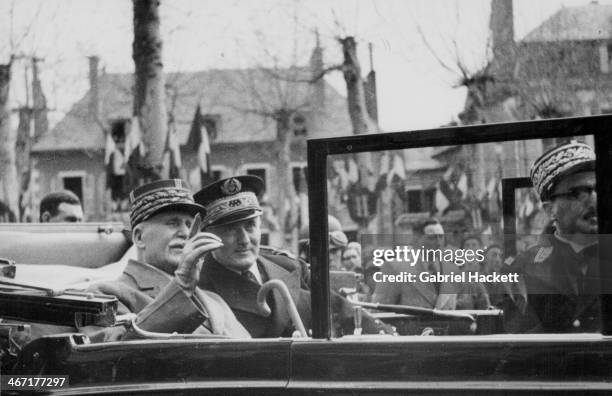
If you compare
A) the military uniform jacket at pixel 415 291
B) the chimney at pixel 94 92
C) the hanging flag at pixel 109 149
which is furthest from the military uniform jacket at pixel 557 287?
the chimney at pixel 94 92

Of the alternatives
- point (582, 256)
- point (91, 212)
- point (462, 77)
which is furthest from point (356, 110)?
point (91, 212)

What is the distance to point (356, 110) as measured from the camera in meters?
2.94

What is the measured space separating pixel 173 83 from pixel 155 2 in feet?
1.12

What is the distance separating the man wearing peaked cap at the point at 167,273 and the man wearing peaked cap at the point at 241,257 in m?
Result: 0.04

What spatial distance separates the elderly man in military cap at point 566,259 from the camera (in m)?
2.37

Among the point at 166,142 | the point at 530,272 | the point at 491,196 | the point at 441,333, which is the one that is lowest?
the point at 441,333

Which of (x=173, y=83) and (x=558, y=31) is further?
(x=173, y=83)

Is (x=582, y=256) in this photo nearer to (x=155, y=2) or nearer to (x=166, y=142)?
(x=166, y=142)

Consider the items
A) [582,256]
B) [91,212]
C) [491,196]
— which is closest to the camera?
[582,256]

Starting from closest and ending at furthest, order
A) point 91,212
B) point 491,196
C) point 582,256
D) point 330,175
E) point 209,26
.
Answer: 1. point 582,256
2. point 330,175
3. point 491,196
4. point 209,26
5. point 91,212

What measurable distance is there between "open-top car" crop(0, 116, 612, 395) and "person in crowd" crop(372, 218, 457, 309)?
21mm

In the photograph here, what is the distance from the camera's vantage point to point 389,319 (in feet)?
9.71

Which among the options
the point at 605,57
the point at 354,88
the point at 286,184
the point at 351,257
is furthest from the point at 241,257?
the point at 605,57

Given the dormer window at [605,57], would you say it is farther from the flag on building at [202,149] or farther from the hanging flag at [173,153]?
the hanging flag at [173,153]
